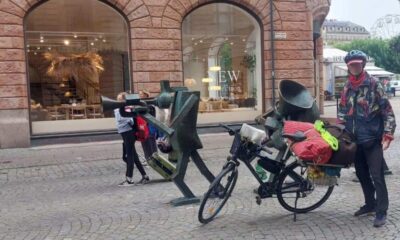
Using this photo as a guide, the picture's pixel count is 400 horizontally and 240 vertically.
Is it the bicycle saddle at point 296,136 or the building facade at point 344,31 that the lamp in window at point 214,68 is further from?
the building facade at point 344,31

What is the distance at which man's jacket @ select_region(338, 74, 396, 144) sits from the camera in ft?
17.4

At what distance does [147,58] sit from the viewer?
14719mm

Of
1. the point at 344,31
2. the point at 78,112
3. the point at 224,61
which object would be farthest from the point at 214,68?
the point at 344,31

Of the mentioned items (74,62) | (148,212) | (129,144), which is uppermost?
(74,62)

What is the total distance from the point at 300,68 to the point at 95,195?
10.8 m

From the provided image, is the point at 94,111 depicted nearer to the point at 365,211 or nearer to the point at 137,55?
the point at 137,55

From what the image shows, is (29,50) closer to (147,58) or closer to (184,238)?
(147,58)

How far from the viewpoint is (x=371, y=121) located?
5.32 meters

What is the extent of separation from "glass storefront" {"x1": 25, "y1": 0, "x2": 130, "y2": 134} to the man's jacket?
10371 millimetres

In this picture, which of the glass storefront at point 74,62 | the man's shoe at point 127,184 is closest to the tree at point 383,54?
the glass storefront at point 74,62

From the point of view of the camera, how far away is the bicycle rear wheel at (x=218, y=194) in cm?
550

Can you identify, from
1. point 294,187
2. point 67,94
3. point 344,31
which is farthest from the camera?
point 344,31

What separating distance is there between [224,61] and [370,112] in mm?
11808

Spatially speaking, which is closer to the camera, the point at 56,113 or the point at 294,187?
the point at 294,187
